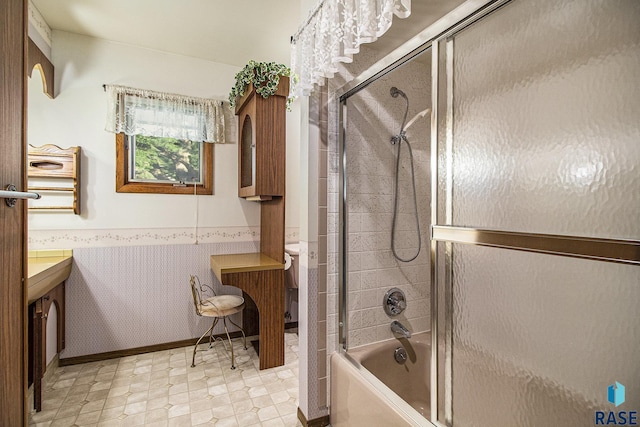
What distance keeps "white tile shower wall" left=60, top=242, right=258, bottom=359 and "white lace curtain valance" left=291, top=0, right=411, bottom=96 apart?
1.99m

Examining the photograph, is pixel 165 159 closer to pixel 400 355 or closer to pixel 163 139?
pixel 163 139

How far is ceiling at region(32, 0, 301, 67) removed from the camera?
2.18 metres

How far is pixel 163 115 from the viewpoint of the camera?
9.07 ft

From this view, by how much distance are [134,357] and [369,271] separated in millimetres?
2225

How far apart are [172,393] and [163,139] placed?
213cm

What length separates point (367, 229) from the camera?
1909mm

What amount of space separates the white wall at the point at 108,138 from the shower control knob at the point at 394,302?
5.64 feet

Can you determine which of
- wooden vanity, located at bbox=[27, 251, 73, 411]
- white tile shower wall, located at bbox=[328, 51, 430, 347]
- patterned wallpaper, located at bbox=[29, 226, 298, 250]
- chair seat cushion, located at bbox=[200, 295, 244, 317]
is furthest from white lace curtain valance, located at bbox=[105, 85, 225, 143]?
white tile shower wall, located at bbox=[328, 51, 430, 347]

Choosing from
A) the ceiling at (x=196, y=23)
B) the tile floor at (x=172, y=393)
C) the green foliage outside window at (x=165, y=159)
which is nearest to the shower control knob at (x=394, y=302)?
the tile floor at (x=172, y=393)

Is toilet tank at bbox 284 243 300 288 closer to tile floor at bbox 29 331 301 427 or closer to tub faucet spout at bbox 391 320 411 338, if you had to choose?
tile floor at bbox 29 331 301 427

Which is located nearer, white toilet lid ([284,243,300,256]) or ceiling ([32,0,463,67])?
ceiling ([32,0,463,67])

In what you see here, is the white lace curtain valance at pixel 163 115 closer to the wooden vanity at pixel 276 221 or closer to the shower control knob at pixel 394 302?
the wooden vanity at pixel 276 221

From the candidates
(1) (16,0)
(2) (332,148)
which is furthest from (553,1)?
(1) (16,0)

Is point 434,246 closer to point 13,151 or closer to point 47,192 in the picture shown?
point 13,151
